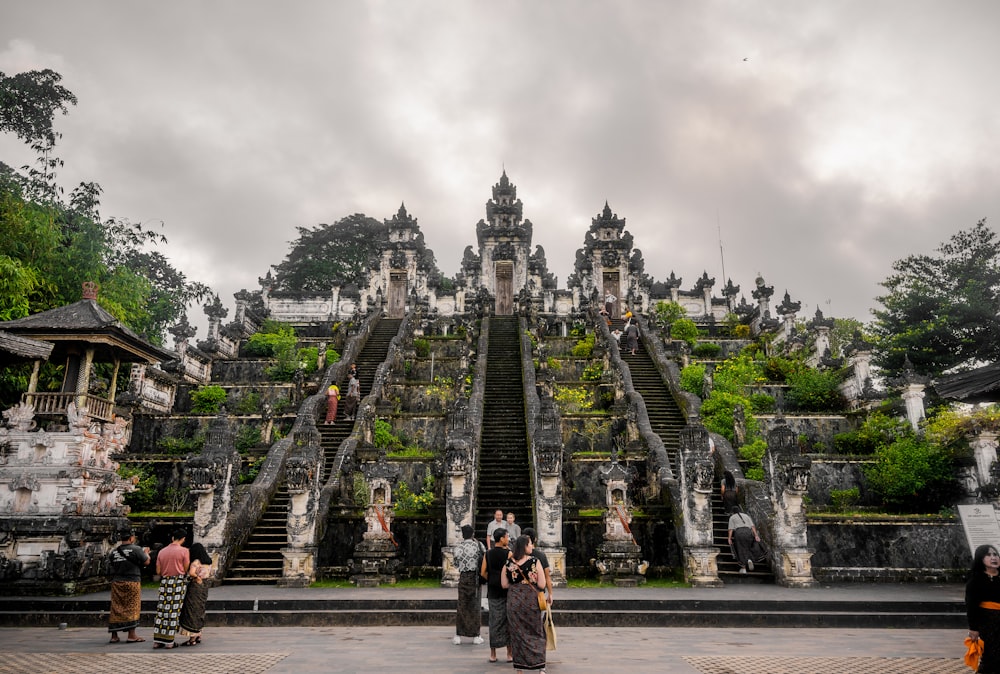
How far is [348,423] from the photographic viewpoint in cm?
1795

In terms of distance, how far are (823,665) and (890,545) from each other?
7.56 meters

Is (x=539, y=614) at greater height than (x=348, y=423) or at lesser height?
lesser

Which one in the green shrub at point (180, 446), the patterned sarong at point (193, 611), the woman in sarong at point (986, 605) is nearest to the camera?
the woman in sarong at point (986, 605)

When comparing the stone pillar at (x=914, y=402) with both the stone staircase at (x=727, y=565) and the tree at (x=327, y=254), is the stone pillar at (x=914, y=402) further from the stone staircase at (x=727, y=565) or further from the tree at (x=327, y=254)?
the tree at (x=327, y=254)

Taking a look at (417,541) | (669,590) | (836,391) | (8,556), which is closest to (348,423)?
(417,541)

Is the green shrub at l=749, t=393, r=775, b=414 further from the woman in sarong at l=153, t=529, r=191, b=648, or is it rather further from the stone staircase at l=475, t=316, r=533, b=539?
the woman in sarong at l=153, t=529, r=191, b=648

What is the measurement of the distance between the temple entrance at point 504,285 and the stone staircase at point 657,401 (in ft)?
40.5

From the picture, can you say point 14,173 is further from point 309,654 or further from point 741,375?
point 741,375

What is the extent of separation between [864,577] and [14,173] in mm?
25139

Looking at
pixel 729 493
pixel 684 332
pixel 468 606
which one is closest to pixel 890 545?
pixel 729 493

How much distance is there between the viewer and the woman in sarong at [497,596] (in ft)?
21.0

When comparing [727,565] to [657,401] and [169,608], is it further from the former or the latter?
[169,608]

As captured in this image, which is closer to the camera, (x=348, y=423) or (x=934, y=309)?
(x=348, y=423)

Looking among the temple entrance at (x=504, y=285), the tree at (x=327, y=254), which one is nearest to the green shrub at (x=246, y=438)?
the temple entrance at (x=504, y=285)
